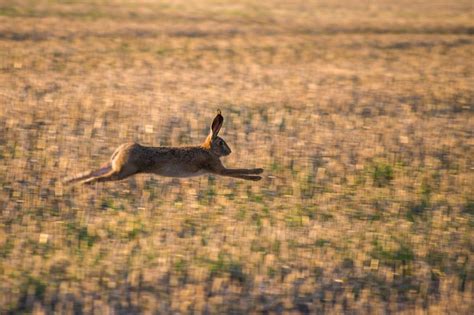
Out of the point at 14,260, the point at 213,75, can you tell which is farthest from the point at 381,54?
the point at 14,260

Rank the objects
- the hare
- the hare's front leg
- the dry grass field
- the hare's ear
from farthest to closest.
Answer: the hare's front leg → the hare's ear → the hare → the dry grass field

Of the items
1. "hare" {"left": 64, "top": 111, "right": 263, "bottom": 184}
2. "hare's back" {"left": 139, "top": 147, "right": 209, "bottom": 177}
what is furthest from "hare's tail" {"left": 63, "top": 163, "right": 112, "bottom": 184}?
"hare's back" {"left": 139, "top": 147, "right": 209, "bottom": 177}

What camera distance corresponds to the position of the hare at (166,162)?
8398mm

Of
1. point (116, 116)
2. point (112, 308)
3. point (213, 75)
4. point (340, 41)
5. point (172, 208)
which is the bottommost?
point (112, 308)

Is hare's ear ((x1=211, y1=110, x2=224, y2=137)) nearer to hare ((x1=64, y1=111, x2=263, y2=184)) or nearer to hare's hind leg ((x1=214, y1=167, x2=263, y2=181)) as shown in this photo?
hare ((x1=64, y1=111, x2=263, y2=184))

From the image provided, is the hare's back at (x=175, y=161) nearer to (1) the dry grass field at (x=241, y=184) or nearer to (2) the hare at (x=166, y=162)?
(2) the hare at (x=166, y=162)

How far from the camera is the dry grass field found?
766cm

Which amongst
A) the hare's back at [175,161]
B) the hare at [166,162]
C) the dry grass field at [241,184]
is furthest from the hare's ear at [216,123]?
the dry grass field at [241,184]

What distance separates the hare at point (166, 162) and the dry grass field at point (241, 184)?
1.51ft

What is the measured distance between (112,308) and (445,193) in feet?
15.1

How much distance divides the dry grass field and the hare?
459 mm

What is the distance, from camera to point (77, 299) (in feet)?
23.9

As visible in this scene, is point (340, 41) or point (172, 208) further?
point (340, 41)

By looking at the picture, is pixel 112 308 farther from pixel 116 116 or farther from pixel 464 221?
pixel 116 116
